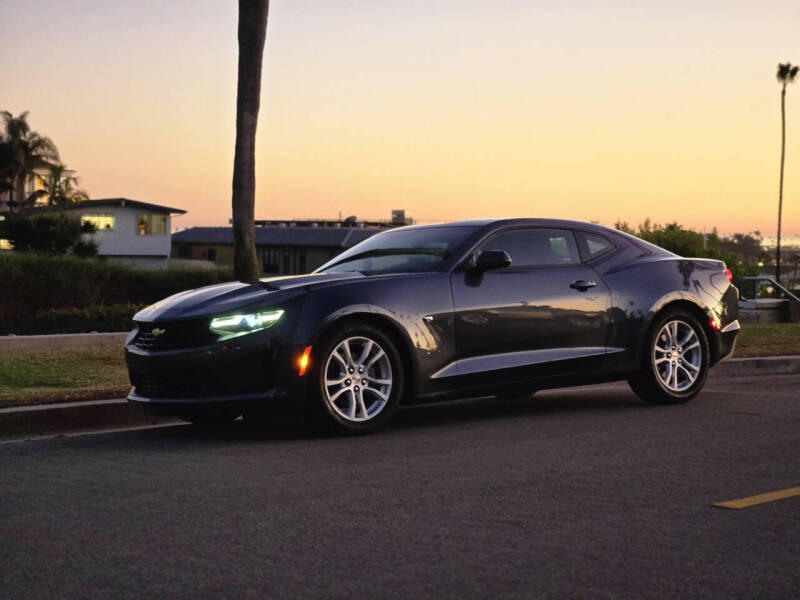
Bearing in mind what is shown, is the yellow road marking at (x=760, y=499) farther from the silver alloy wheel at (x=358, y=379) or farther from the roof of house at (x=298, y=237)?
the roof of house at (x=298, y=237)

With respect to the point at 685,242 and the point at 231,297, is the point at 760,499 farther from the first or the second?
the point at 685,242

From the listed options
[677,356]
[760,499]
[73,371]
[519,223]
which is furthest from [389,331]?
[73,371]

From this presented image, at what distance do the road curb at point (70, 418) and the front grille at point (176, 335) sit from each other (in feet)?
3.56

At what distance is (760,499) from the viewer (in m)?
5.88

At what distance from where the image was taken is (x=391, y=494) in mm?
6008

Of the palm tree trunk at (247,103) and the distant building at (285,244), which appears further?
the distant building at (285,244)

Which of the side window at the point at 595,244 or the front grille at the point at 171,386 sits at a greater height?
the side window at the point at 595,244

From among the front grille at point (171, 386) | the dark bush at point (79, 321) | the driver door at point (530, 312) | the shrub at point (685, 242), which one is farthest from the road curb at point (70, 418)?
the shrub at point (685, 242)

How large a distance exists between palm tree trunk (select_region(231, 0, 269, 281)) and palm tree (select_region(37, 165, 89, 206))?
69.3 metres

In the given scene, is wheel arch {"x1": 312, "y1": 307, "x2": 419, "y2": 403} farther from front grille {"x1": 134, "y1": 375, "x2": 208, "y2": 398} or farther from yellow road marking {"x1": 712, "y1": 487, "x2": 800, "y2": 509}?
yellow road marking {"x1": 712, "y1": 487, "x2": 800, "y2": 509}

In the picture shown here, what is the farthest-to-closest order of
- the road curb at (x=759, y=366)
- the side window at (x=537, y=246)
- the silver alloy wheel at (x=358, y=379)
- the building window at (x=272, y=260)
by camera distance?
the building window at (x=272, y=260) → the road curb at (x=759, y=366) → the side window at (x=537, y=246) → the silver alloy wheel at (x=358, y=379)

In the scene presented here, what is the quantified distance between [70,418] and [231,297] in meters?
1.88

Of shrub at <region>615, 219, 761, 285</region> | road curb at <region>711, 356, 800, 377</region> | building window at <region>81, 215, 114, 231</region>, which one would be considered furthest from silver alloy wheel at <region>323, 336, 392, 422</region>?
building window at <region>81, 215, 114, 231</region>

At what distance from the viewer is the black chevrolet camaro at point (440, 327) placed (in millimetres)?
7871
